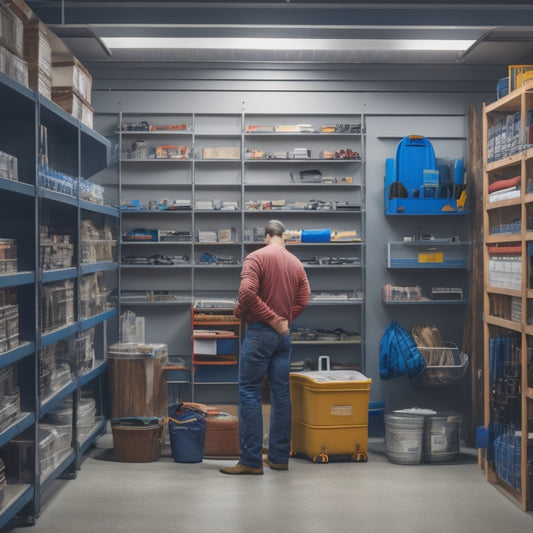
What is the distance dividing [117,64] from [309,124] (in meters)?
2.07

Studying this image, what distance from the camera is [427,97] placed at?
7.89m

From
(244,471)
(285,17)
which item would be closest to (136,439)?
(244,471)

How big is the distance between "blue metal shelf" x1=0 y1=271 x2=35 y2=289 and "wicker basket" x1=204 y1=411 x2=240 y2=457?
246 centimetres

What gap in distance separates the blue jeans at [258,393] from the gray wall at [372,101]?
2.05 metres

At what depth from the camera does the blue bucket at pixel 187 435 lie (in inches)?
241

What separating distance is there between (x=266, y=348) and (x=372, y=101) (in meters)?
3.28

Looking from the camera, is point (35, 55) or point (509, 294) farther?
point (509, 294)

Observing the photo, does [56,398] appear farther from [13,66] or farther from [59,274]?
[13,66]

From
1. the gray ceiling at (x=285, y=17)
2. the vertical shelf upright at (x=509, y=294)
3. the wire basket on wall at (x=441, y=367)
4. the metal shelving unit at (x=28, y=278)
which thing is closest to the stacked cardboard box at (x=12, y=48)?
the metal shelving unit at (x=28, y=278)

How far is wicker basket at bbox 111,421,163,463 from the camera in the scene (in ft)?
20.1

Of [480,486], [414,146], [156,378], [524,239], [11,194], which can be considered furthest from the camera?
[414,146]

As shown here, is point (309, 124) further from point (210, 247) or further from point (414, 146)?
point (210, 247)

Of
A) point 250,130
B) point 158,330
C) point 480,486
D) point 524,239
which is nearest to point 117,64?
point 250,130

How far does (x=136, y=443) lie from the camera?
6.15 m
